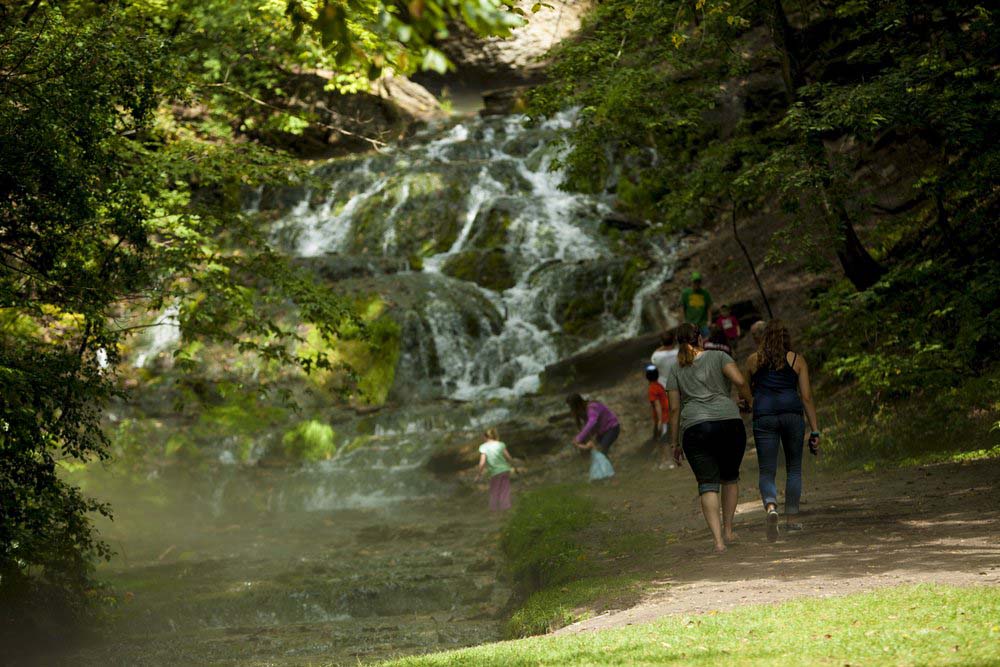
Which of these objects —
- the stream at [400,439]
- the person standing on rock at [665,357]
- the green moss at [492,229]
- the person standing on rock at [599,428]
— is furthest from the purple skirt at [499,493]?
the green moss at [492,229]

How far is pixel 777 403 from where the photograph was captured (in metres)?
8.59

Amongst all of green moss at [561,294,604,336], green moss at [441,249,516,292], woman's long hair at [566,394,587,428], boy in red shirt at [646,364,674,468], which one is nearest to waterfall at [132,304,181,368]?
green moss at [441,249,516,292]

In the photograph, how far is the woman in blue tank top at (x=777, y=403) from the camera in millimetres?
8547

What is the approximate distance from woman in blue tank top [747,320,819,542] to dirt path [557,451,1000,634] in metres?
0.69

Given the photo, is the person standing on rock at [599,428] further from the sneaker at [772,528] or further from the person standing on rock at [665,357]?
the sneaker at [772,528]

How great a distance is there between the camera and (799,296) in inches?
783

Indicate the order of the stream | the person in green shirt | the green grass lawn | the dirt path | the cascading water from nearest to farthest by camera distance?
the green grass lawn < the dirt path < the stream < the person in green shirt < the cascading water

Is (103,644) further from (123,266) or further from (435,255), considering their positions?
(435,255)

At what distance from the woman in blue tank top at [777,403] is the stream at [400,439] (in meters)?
3.22

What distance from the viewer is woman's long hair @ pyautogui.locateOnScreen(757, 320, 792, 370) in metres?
8.53

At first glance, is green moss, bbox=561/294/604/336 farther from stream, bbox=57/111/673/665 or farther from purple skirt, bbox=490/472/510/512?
purple skirt, bbox=490/472/510/512

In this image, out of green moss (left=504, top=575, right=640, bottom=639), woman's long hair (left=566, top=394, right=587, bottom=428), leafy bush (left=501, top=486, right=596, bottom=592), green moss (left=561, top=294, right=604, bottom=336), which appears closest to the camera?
green moss (left=504, top=575, right=640, bottom=639)

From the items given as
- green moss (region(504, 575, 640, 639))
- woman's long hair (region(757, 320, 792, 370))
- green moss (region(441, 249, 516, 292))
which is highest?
green moss (region(441, 249, 516, 292))

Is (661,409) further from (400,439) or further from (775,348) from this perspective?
(400,439)
